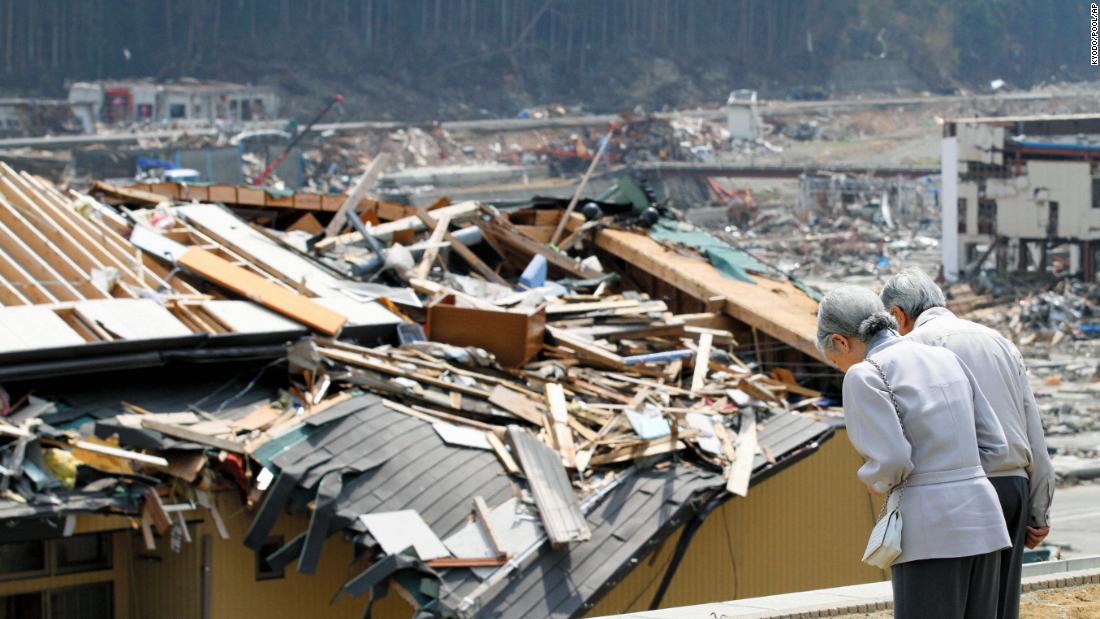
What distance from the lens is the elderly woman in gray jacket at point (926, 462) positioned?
164 inches

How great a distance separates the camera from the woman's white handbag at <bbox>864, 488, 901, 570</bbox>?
13.9 feet

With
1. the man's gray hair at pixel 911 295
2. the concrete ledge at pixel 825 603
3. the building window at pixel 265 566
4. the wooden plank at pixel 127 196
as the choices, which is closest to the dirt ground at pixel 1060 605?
the concrete ledge at pixel 825 603

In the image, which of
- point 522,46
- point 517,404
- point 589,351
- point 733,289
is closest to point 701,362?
point 589,351

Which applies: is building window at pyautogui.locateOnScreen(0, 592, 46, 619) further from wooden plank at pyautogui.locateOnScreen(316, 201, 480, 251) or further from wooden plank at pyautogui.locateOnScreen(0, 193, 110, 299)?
wooden plank at pyautogui.locateOnScreen(316, 201, 480, 251)

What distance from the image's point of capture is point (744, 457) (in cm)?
1151

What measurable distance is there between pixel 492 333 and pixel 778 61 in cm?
12420

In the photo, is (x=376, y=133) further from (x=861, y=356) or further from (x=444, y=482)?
(x=861, y=356)

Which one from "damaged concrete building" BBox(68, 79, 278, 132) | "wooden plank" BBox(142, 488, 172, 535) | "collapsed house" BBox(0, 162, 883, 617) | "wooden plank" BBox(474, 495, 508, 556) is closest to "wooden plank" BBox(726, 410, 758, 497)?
"collapsed house" BBox(0, 162, 883, 617)

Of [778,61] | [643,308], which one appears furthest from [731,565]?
[778,61]

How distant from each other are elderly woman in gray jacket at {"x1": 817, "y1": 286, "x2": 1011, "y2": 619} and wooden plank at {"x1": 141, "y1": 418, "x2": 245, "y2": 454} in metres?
6.81

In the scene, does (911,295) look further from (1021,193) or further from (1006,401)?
(1021,193)

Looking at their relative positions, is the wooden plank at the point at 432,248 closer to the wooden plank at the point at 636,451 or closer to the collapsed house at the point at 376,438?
the collapsed house at the point at 376,438

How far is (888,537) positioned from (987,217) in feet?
158

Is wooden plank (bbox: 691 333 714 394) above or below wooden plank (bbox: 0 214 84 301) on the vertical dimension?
Result: below
